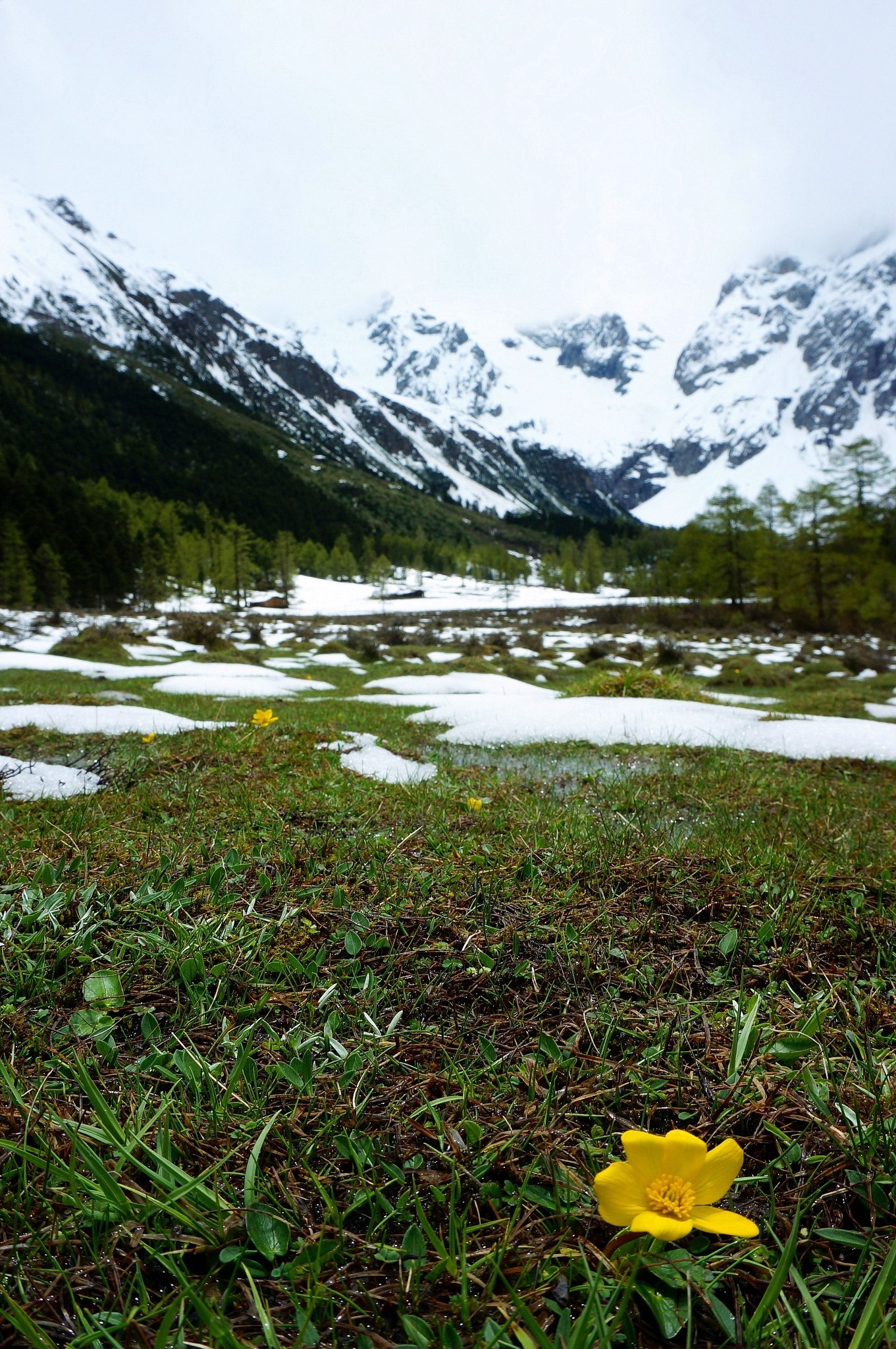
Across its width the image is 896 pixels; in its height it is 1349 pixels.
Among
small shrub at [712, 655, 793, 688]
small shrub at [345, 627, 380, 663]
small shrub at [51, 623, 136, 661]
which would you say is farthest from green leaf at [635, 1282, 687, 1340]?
small shrub at [345, 627, 380, 663]

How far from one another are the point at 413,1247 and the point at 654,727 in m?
5.15

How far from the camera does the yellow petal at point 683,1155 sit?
91 centimetres

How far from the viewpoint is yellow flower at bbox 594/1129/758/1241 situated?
0.88 meters

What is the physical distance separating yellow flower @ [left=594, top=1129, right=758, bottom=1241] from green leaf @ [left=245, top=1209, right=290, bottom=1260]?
19.4 inches

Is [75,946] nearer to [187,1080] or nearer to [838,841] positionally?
[187,1080]

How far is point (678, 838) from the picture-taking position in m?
2.48

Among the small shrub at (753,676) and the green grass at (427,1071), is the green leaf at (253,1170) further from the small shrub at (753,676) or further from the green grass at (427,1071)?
the small shrub at (753,676)

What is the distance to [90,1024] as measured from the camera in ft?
4.46

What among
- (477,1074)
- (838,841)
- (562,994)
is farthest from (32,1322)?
(838,841)

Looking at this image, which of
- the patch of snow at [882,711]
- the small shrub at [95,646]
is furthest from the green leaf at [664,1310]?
the small shrub at [95,646]

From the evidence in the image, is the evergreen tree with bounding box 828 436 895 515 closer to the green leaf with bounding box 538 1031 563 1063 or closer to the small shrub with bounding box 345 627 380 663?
the small shrub with bounding box 345 627 380 663

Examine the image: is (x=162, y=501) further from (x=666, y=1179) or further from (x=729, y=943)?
(x=666, y=1179)

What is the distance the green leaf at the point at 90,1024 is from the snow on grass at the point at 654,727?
395 cm

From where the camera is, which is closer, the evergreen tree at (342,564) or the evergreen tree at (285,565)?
the evergreen tree at (285,565)
